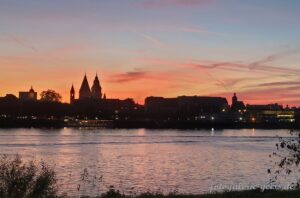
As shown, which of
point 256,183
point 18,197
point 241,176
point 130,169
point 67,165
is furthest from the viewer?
point 67,165

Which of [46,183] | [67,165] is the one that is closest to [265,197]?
[46,183]

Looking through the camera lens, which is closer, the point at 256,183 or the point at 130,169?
the point at 256,183

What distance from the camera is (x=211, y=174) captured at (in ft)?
133

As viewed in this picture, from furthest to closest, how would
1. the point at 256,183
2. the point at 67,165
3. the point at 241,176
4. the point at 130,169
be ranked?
the point at 67,165
the point at 130,169
the point at 241,176
the point at 256,183

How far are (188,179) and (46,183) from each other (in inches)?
859

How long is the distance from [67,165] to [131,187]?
55.0 ft

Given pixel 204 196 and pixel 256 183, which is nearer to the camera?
pixel 204 196

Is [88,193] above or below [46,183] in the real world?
below

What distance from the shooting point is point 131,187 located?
31.6 m

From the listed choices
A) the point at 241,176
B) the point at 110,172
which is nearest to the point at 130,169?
the point at 110,172

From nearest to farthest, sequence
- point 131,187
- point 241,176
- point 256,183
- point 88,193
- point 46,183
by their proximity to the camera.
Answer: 1. point 46,183
2. point 88,193
3. point 131,187
4. point 256,183
5. point 241,176

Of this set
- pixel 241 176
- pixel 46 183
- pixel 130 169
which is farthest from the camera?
pixel 130 169

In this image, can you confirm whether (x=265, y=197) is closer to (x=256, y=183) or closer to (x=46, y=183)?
(x=46, y=183)

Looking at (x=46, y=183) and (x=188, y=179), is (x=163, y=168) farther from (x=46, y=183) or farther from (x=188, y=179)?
(x=46, y=183)
